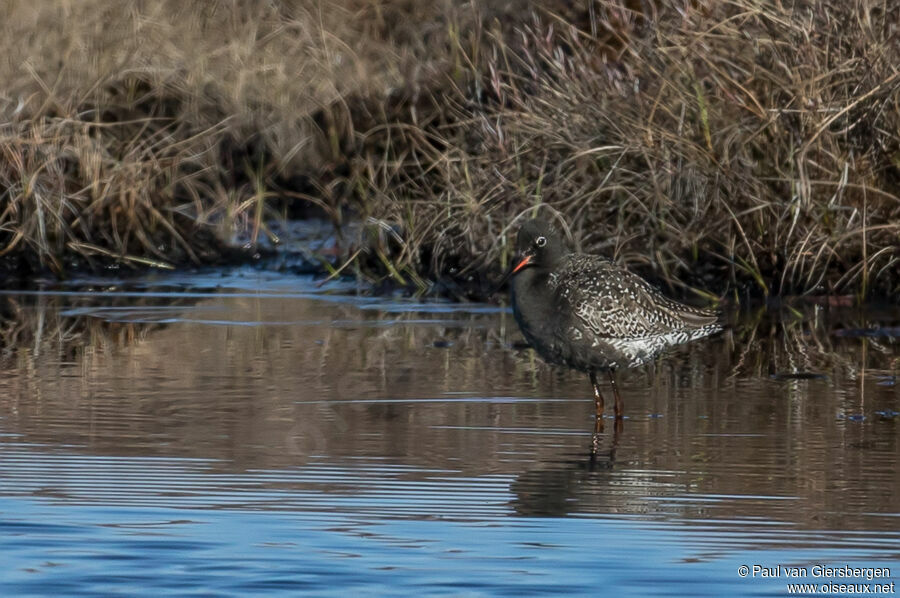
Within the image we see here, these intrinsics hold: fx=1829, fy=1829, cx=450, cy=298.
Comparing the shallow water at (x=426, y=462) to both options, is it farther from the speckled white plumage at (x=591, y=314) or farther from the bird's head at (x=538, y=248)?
the bird's head at (x=538, y=248)

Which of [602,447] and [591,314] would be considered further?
[591,314]

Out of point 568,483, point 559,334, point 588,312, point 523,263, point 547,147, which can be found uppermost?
point 547,147

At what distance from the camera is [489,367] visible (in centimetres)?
944

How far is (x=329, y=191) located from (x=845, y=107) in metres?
4.70

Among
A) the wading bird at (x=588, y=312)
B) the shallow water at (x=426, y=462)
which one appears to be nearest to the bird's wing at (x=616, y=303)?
the wading bird at (x=588, y=312)

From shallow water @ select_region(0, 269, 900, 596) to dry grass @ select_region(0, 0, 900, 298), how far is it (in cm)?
120

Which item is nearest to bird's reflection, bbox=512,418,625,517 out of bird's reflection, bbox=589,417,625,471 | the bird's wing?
bird's reflection, bbox=589,417,625,471

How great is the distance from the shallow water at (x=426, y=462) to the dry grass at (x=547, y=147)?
1202mm

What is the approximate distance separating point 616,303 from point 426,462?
184cm

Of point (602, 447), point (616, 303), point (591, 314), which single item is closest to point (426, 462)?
point (602, 447)

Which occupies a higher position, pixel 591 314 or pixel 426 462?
pixel 591 314

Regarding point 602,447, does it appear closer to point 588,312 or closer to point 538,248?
point 588,312

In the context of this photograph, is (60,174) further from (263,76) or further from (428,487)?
(428,487)

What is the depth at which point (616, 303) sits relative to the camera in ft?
27.1
